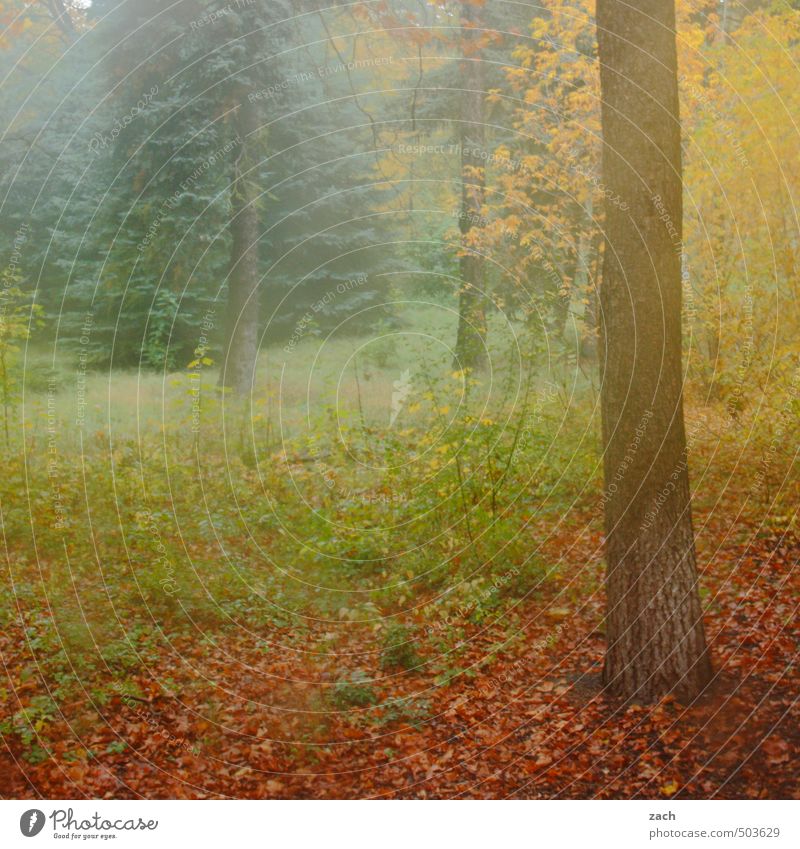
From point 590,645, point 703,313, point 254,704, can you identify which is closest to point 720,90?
point 703,313

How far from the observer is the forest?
18.3 feet

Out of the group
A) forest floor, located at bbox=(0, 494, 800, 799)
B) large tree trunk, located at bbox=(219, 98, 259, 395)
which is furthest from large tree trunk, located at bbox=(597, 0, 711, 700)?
large tree trunk, located at bbox=(219, 98, 259, 395)

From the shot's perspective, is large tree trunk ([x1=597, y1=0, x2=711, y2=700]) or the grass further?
the grass

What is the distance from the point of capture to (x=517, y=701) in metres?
6.07

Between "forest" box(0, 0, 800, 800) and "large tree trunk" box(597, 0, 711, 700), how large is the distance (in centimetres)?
2

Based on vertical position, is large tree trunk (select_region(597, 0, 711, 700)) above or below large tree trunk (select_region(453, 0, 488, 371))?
below

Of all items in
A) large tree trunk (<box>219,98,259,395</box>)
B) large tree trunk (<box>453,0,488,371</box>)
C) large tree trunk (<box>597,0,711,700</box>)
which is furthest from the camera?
large tree trunk (<box>219,98,259,395</box>)

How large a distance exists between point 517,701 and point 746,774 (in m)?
1.57

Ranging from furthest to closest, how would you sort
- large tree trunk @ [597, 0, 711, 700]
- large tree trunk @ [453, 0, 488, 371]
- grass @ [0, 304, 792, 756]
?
large tree trunk @ [453, 0, 488, 371]
grass @ [0, 304, 792, 756]
large tree trunk @ [597, 0, 711, 700]

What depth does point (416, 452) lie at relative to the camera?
879cm

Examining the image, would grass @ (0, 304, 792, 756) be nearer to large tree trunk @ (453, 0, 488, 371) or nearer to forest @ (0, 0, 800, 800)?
forest @ (0, 0, 800, 800)

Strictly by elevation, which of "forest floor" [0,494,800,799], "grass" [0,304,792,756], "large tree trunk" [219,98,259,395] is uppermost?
"large tree trunk" [219,98,259,395]

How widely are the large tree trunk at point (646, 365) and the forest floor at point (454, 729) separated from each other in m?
0.44
